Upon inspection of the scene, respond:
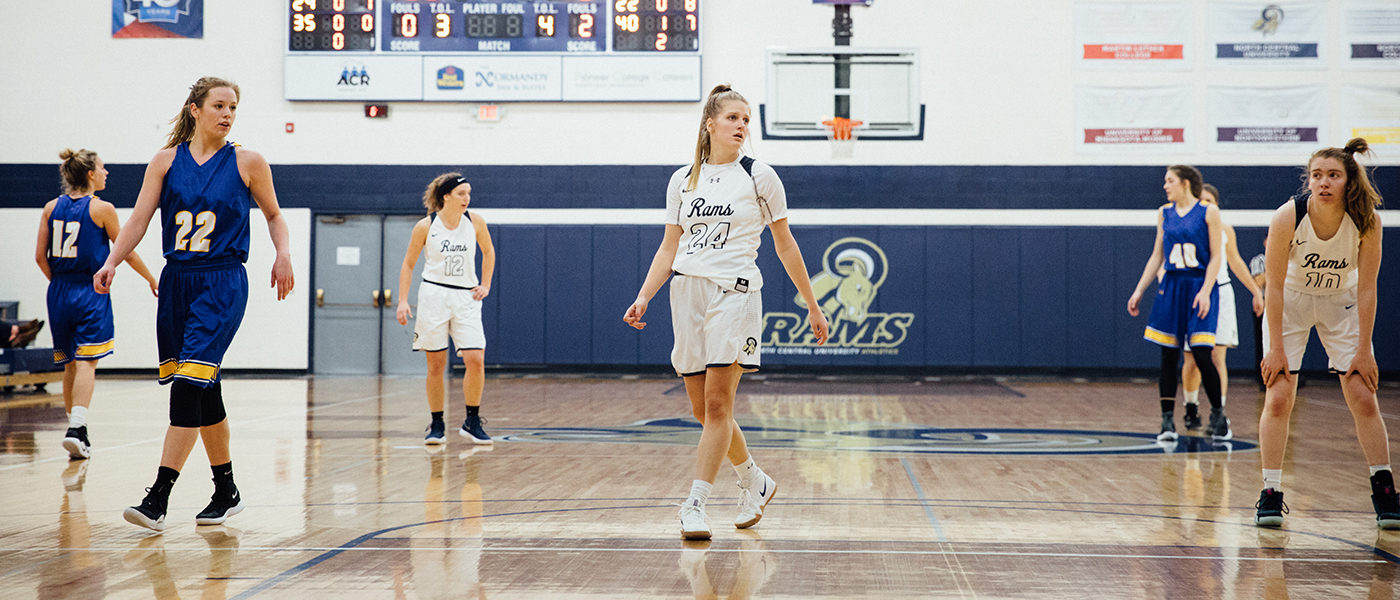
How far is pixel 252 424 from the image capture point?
7.84 meters

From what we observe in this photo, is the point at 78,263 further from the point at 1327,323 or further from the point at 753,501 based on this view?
the point at 1327,323

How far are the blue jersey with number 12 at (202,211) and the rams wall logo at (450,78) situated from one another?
10155 mm

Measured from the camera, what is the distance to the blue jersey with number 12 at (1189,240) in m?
6.82

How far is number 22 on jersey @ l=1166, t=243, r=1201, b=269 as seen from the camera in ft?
22.5

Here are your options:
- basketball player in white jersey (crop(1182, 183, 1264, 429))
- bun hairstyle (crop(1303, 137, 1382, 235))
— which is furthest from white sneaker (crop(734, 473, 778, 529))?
basketball player in white jersey (crop(1182, 183, 1264, 429))

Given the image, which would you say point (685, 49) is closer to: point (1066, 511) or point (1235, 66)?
point (1235, 66)

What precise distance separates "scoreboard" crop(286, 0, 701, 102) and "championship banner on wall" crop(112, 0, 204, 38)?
1.62 metres

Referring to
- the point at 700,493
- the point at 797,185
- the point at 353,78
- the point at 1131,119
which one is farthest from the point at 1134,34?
the point at 700,493

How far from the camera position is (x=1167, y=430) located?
22.1 ft

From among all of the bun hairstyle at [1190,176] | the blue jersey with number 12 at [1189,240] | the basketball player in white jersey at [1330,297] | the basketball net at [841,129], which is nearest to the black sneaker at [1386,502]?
the basketball player in white jersey at [1330,297]

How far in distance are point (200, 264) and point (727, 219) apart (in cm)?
194

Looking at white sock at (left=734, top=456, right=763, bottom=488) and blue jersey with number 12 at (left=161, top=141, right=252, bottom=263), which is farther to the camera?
white sock at (left=734, top=456, right=763, bottom=488)

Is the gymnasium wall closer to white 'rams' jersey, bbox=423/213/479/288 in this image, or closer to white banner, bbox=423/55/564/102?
white banner, bbox=423/55/564/102

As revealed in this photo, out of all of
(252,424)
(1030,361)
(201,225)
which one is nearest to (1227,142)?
(1030,361)
